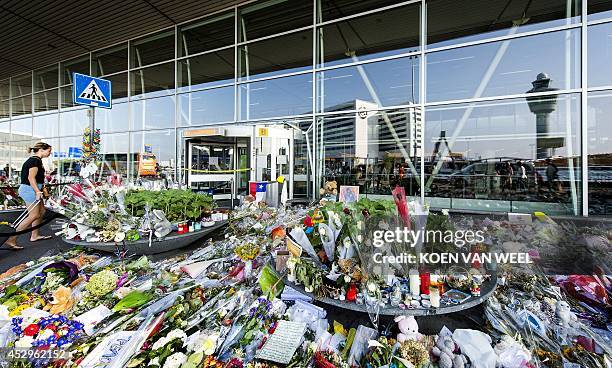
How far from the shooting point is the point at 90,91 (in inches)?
200

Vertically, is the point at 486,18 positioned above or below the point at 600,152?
above

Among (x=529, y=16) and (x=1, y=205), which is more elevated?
(x=529, y=16)

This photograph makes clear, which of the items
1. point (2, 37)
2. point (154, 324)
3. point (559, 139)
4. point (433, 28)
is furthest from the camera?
point (2, 37)

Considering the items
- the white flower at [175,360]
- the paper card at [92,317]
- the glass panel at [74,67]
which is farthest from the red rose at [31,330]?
the glass panel at [74,67]

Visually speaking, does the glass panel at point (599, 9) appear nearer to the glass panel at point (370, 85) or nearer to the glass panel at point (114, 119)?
the glass panel at point (370, 85)

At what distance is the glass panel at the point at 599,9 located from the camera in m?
5.40

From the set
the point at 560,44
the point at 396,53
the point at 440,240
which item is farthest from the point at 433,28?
the point at 440,240

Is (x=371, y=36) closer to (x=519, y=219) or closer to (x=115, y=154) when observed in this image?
(x=519, y=219)

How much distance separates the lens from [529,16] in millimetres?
6137

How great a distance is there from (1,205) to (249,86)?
7.27 m

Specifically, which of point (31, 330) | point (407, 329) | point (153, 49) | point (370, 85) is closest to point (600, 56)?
point (370, 85)

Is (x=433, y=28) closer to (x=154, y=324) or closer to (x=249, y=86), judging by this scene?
(x=249, y=86)

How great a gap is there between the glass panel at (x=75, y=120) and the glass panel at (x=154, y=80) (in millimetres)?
3893

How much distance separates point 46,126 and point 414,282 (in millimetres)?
17926
